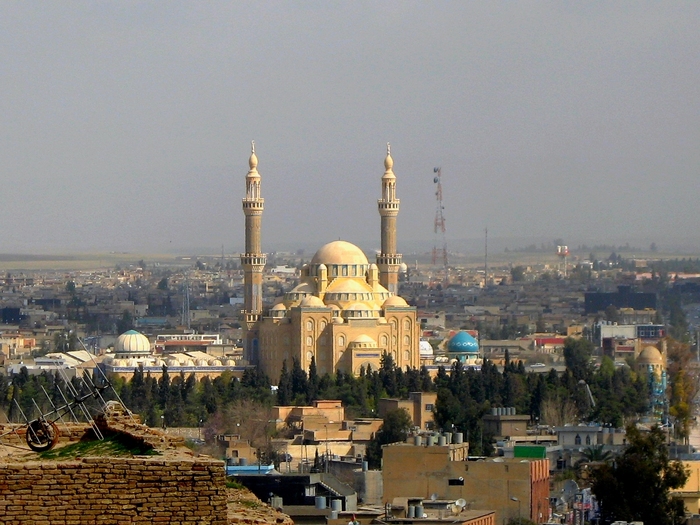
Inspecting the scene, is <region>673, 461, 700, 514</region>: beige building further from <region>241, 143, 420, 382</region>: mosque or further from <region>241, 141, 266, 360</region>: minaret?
<region>241, 141, 266, 360</region>: minaret

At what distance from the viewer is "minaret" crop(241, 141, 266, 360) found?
9075 centimetres

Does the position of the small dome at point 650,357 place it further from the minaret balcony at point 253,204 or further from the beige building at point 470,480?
the beige building at point 470,480

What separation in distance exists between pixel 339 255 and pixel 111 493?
80.9m

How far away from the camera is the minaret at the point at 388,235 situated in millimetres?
91875

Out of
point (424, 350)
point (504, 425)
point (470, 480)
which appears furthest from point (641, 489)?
point (424, 350)

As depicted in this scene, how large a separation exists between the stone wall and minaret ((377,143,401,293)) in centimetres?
8181

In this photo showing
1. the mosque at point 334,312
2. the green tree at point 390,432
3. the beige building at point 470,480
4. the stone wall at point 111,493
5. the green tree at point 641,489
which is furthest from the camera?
the mosque at point 334,312

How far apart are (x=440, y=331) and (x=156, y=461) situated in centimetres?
12200

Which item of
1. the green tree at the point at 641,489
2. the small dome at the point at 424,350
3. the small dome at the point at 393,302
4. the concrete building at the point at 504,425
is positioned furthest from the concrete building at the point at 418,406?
the green tree at the point at 641,489

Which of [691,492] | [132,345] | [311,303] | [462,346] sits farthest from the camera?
[462,346]

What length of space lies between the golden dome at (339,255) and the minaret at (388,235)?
1.07m

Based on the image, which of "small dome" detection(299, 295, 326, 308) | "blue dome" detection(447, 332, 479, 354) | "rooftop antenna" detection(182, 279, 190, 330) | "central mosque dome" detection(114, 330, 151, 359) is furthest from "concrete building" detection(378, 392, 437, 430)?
"rooftop antenna" detection(182, 279, 190, 330)

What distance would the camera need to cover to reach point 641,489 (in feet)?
114

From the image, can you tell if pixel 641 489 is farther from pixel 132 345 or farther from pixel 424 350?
pixel 132 345
